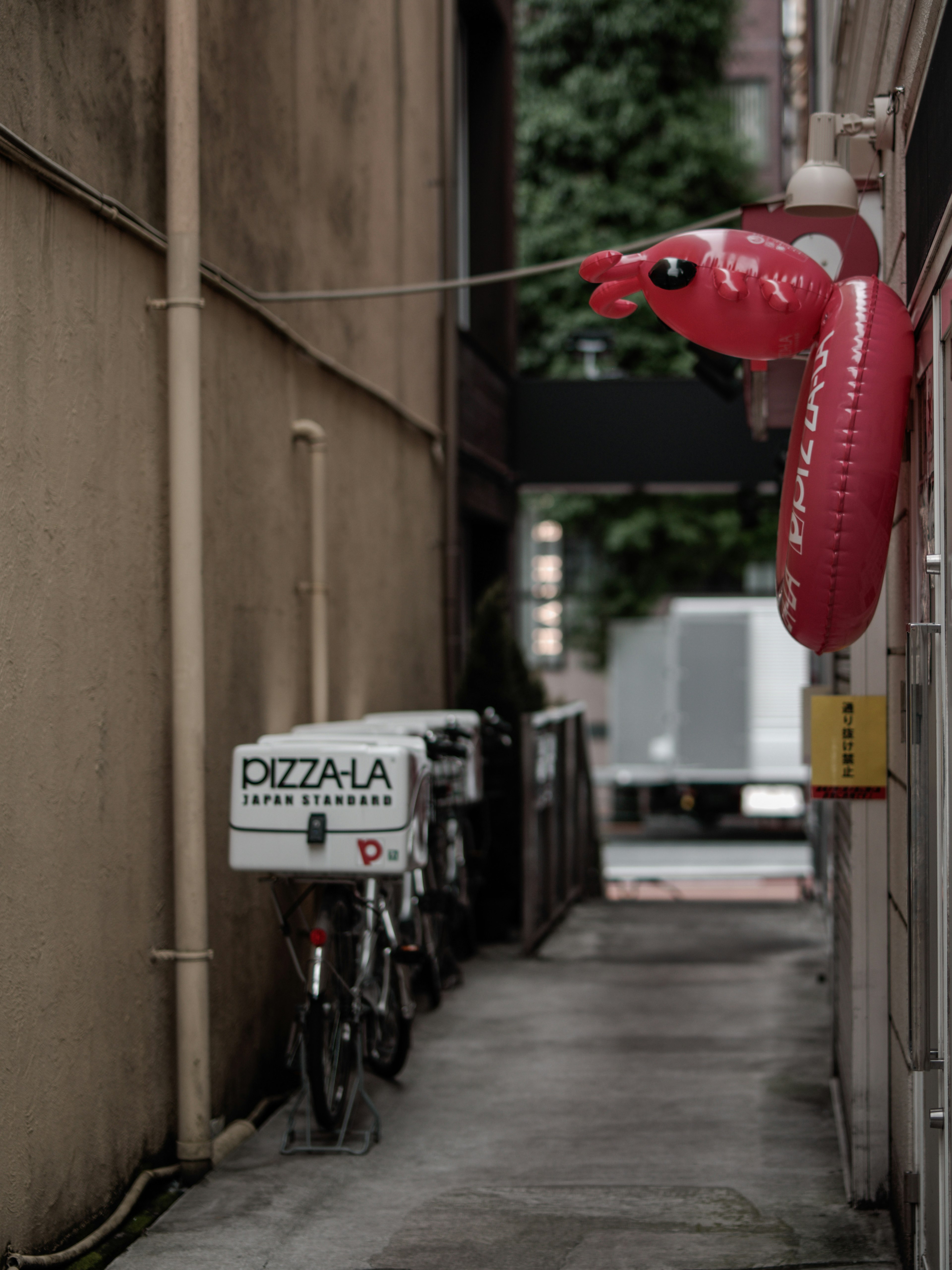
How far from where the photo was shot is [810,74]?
9.38m

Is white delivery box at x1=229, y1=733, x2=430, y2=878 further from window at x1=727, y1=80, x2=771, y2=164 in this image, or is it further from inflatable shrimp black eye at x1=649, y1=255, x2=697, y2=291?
window at x1=727, y1=80, x2=771, y2=164

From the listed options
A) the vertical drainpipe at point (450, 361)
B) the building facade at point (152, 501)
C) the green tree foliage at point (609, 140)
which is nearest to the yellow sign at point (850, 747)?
the building facade at point (152, 501)

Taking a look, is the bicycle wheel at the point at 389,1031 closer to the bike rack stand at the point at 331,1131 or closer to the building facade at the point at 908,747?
the bike rack stand at the point at 331,1131

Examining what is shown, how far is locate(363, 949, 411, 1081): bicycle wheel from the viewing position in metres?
6.75

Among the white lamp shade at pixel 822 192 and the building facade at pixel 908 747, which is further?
the white lamp shade at pixel 822 192

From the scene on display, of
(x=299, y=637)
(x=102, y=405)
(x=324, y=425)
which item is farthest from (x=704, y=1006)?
(x=102, y=405)

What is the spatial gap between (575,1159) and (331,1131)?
3.24ft

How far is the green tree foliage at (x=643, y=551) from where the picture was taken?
78.8 feet

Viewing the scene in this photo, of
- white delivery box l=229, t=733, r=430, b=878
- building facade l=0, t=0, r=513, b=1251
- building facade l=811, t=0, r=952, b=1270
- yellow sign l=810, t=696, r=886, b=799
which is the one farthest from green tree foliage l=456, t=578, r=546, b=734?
yellow sign l=810, t=696, r=886, b=799

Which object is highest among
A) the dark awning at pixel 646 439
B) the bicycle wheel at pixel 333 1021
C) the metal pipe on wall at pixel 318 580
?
the dark awning at pixel 646 439

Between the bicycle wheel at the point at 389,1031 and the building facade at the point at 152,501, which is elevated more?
the building facade at the point at 152,501

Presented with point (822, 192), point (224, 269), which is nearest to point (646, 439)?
point (224, 269)

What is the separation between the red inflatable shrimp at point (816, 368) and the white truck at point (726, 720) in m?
15.9

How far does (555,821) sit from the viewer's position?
11.6 meters
